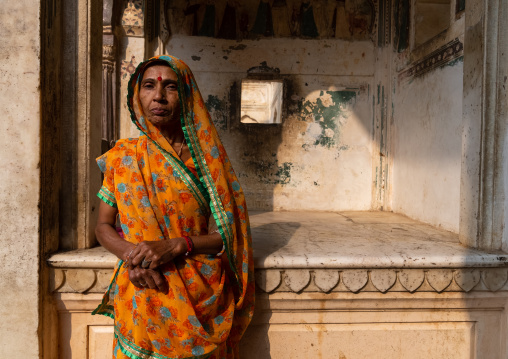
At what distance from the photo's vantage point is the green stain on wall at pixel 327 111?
185 inches

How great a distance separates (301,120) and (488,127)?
2637 mm

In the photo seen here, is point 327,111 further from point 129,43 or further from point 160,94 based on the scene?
point 160,94

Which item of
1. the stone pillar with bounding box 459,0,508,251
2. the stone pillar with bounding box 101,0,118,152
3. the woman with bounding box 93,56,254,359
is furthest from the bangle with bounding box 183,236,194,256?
the stone pillar with bounding box 101,0,118,152

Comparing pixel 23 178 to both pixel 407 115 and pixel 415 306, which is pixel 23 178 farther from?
pixel 407 115

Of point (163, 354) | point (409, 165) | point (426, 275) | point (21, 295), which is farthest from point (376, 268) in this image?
point (409, 165)

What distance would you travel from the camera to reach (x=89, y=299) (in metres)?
2.08

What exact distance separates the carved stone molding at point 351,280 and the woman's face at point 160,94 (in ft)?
3.08

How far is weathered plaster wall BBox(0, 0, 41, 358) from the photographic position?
6.31 ft

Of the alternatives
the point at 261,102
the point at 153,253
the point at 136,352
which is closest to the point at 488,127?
the point at 153,253

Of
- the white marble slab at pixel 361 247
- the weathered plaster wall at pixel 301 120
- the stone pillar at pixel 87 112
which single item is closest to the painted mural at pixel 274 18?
the weathered plaster wall at pixel 301 120

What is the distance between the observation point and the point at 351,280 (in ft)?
6.96

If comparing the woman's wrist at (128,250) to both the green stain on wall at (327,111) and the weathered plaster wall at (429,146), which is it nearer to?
the weathered plaster wall at (429,146)

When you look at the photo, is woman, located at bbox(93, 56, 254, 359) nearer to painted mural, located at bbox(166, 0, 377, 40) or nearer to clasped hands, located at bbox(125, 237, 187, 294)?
clasped hands, located at bbox(125, 237, 187, 294)

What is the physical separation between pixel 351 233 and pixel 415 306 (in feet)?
2.70
